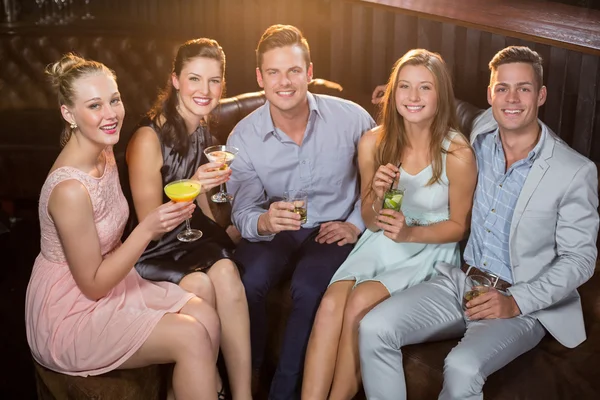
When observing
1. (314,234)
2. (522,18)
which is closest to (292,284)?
(314,234)

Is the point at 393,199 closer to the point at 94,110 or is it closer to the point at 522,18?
the point at 94,110

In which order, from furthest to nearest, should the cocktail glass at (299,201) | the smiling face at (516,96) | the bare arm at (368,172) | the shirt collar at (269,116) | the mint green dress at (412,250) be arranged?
the shirt collar at (269,116), the bare arm at (368,172), the mint green dress at (412,250), the cocktail glass at (299,201), the smiling face at (516,96)

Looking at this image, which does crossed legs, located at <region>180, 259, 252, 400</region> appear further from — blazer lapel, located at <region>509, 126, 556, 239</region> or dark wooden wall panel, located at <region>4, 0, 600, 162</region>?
dark wooden wall panel, located at <region>4, 0, 600, 162</region>

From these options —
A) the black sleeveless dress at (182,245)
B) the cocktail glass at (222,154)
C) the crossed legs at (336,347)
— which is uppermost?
the cocktail glass at (222,154)

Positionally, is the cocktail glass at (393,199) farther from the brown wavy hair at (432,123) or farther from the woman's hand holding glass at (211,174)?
the woman's hand holding glass at (211,174)

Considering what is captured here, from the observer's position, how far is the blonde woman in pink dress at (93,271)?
2.40 meters

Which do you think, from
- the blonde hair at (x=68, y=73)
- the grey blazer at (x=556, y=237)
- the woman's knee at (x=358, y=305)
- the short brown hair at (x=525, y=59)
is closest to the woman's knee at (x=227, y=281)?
the woman's knee at (x=358, y=305)

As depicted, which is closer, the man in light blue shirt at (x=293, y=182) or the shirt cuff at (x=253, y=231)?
the man in light blue shirt at (x=293, y=182)

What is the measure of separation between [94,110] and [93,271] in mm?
504

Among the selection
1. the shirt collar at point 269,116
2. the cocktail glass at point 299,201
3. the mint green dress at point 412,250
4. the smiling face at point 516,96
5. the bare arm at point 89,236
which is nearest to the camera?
the bare arm at point 89,236

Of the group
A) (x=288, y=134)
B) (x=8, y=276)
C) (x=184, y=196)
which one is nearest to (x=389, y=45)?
(x=288, y=134)

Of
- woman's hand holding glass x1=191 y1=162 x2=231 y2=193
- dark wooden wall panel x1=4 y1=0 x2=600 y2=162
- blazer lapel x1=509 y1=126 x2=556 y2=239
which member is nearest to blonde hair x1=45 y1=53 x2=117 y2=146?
woman's hand holding glass x1=191 y1=162 x2=231 y2=193

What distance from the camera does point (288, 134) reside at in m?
3.15

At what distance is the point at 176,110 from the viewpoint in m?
2.93
